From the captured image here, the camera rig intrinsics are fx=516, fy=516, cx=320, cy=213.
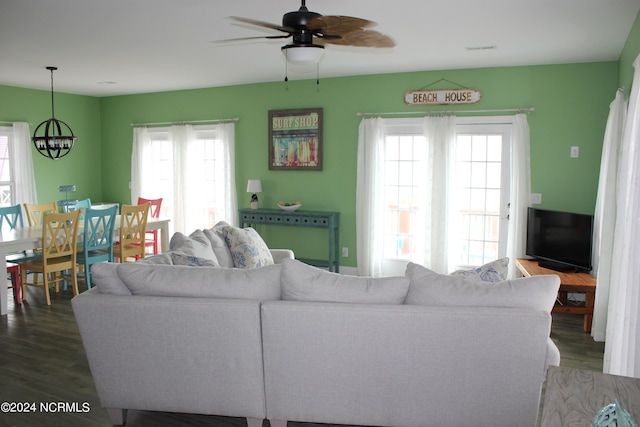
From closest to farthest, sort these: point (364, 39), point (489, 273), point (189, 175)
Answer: point (489, 273), point (364, 39), point (189, 175)

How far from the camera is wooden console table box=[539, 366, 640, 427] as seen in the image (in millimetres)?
1467

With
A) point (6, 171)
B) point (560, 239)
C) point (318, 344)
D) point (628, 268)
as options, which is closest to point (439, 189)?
point (560, 239)

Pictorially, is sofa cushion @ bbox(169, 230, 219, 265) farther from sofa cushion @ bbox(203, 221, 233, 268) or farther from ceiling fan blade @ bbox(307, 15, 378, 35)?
ceiling fan blade @ bbox(307, 15, 378, 35)

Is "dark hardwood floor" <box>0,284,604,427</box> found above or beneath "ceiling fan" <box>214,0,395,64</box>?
beneath

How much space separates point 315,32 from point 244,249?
82.4 inches

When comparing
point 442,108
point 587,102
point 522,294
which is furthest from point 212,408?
point 587,102

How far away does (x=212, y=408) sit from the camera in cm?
275

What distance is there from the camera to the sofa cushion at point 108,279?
280 cm

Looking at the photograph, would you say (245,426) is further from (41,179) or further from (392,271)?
(41,179)

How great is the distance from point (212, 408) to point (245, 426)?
0.28 metres

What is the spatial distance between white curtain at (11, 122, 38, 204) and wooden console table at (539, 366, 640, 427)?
24.6 feet

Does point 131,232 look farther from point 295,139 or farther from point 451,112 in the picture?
point 451,112

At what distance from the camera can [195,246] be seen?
3.93 m

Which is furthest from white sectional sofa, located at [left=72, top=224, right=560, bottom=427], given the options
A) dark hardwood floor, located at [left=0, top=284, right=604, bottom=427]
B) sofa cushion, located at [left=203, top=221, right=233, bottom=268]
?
sofa cushion, located at [left=203, top=221, right=233, bottom=268]
